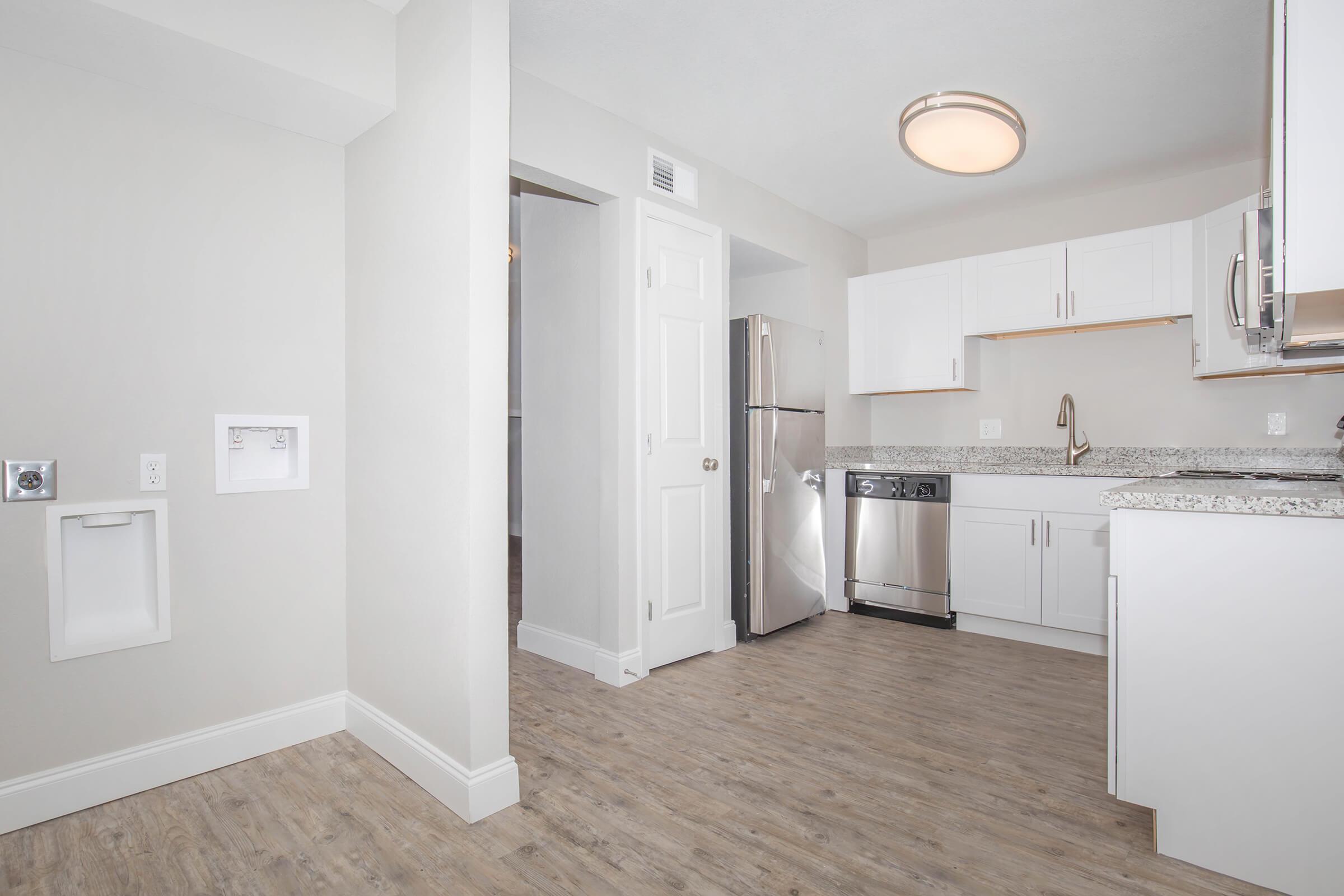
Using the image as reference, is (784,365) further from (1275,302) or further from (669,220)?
(1275,302)

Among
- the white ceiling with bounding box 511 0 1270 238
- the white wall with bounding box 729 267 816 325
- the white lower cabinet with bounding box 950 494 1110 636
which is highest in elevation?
the white ceiling with bounding box 511 0 1270 238

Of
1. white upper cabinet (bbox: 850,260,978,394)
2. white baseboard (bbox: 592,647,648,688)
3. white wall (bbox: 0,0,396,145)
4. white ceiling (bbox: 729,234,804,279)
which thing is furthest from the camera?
white upper cabinet (bbox: 850,260,978,394)

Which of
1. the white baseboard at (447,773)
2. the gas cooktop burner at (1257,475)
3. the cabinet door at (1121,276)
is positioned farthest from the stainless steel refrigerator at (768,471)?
the white baseboard at (447,773)

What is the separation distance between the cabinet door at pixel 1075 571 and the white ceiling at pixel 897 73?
1843mm

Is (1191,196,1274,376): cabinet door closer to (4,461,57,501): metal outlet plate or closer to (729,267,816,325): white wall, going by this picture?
(729,267,816,325): white wall

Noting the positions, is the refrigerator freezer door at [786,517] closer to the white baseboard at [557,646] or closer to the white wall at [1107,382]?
the white wall at [1107,382]

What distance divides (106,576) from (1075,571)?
3979mm

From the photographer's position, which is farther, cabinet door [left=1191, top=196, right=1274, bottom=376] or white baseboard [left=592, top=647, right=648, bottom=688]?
cabinet door [left=1191, top=196, right=1274, bottom=376]

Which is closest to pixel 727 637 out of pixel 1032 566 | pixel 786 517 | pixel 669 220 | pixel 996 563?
pixel 786 517

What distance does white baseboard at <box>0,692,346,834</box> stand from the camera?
6.03ft

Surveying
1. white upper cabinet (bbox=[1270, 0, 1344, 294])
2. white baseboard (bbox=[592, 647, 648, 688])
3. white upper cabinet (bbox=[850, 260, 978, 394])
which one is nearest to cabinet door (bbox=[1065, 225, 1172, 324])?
white upper cabinet (bbox=[850, 260, 978, 394])

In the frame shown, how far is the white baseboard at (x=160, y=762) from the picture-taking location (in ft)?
6.03

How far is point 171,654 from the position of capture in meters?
2.10

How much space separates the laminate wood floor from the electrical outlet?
0.91 metres
